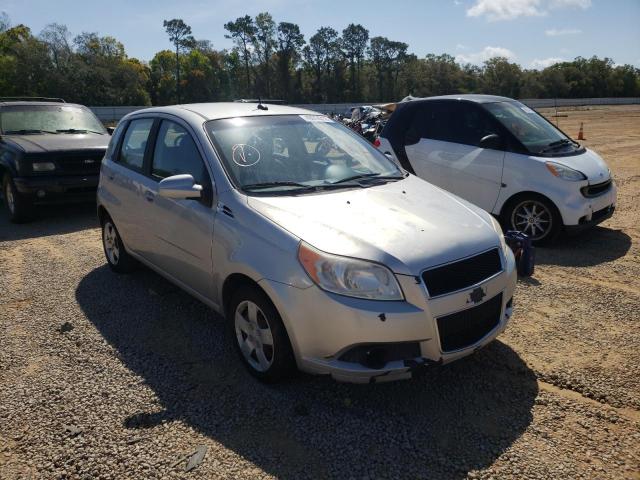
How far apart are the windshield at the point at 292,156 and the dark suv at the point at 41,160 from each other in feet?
16.7

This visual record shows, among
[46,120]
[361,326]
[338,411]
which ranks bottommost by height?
[338,411]

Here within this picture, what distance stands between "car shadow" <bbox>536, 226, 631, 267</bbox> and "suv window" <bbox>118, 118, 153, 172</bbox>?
173 inches

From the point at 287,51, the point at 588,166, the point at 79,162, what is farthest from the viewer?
the point at 287,51

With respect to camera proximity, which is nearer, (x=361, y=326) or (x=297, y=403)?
(x=361, y=326)

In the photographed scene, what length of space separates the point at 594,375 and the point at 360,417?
166 cm

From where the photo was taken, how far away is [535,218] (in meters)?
6.30

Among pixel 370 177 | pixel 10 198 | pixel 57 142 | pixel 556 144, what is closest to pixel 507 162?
pixel 556 144

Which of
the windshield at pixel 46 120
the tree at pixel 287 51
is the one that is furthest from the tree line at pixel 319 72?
the windshield at pixel 46 120

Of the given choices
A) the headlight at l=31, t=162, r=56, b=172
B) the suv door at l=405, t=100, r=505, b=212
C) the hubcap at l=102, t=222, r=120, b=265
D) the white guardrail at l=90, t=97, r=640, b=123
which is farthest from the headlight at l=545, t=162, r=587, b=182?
the white guardrail at l=90, t=97, r=640, b=123

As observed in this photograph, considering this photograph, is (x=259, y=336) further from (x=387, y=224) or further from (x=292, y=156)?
(x=292, y=156)

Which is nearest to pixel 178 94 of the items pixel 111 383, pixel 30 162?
pixel 30 162

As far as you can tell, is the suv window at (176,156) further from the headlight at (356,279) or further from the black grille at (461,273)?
the black grille at (461,273)

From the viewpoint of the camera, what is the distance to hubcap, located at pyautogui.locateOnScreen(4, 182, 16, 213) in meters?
8.11

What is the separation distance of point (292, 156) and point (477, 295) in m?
1.77
